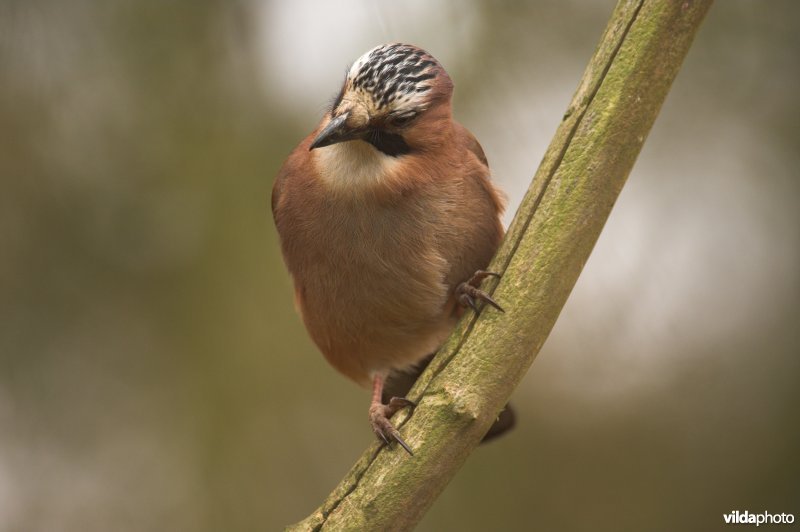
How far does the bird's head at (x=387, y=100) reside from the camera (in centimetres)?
261

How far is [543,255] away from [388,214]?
0.60 m

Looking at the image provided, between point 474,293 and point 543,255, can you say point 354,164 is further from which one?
point 543,255

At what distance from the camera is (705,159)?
425 cm

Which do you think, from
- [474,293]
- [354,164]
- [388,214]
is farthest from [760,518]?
[354,164]

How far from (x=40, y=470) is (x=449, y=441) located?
2.48 metres

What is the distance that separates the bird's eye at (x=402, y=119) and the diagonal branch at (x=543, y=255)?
1.58ft

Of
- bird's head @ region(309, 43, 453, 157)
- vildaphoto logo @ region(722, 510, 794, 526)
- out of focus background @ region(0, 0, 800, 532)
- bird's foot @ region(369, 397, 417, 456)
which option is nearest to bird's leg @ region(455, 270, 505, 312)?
bird's foot @ region(369, 397, 417, 456)

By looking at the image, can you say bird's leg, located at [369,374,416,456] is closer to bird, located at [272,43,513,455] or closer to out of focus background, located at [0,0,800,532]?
bird, located at [272,43,513,455]

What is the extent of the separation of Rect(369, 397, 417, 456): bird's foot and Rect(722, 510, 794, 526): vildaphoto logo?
2.07m

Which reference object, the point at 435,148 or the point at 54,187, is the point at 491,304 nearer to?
the point at 435,148

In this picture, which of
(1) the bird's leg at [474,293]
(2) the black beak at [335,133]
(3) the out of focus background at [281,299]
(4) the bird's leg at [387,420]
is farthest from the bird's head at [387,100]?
(3) the out of focus background at [281,299]

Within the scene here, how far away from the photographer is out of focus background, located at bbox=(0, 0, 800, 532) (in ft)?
13.3

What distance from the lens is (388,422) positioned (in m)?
2.52

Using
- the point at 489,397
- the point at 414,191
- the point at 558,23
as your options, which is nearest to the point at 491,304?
the point at 489,397
